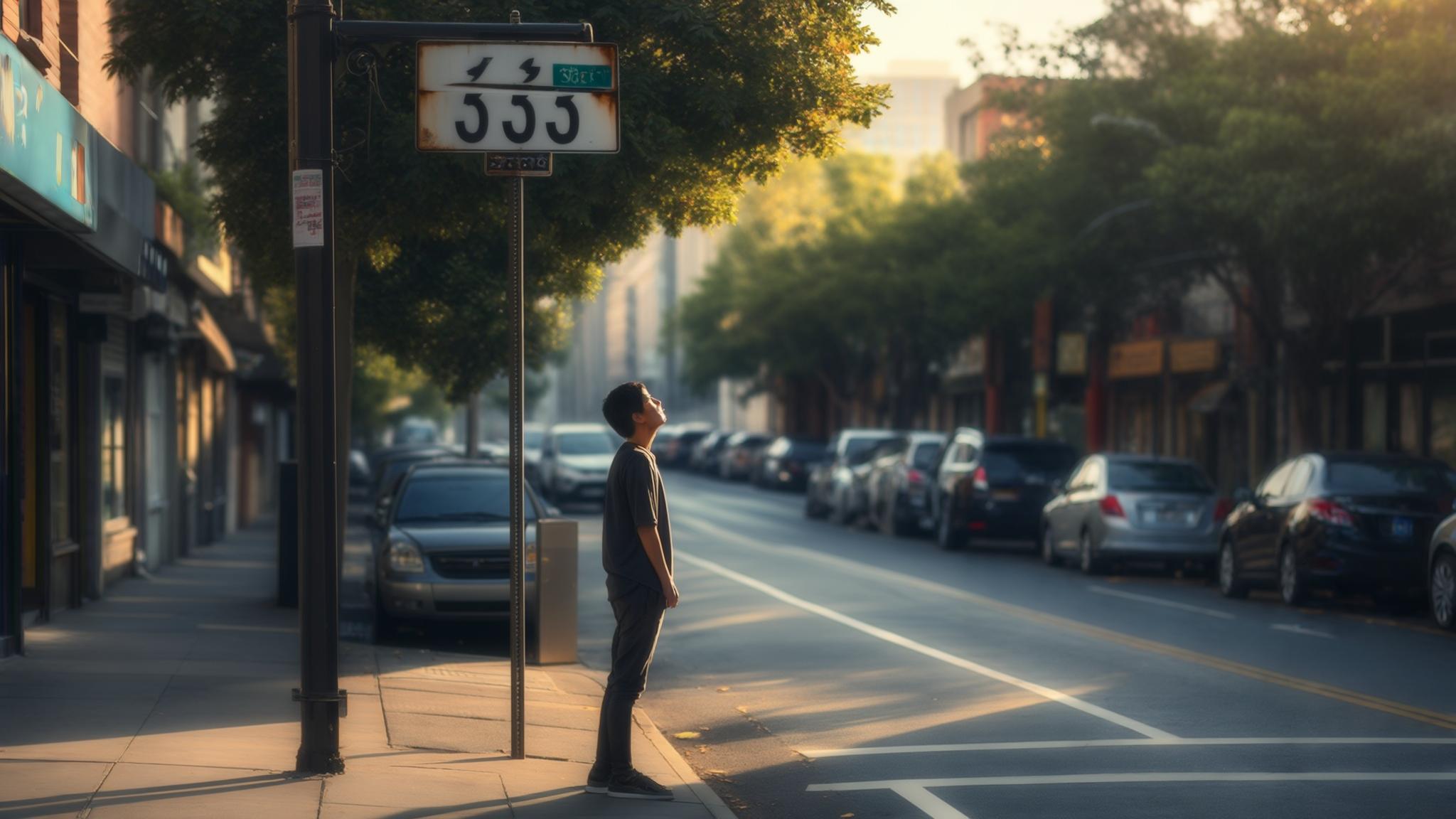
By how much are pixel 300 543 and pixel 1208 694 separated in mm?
6017

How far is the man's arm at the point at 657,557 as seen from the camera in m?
7.94

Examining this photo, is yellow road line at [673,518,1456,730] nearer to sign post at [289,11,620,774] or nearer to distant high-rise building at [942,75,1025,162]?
sign post at [289,11,620,774]

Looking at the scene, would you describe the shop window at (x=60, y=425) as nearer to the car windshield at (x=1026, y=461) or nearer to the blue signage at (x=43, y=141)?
the blue signage at (x=43, y=141)

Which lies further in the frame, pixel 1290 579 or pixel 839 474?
pixel 839 474

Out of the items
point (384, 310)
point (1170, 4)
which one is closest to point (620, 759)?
point (384, 310)

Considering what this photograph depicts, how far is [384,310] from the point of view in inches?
693

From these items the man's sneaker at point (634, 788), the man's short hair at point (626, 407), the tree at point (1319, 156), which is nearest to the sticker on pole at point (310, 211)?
the man's short hair at point (626, 407)

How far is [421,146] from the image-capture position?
8.56 meters

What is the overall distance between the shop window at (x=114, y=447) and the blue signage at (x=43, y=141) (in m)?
6.87

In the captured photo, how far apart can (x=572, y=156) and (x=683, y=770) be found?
5.00m

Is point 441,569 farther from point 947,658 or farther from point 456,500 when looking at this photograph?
point 947,658

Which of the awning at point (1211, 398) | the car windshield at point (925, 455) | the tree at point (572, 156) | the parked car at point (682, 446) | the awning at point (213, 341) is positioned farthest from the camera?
the parked car at point (682, 446)

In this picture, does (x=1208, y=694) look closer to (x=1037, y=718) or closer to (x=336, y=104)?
(x=1037, y=718)

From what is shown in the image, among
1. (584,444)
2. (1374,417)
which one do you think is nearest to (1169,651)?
(1374,417)
